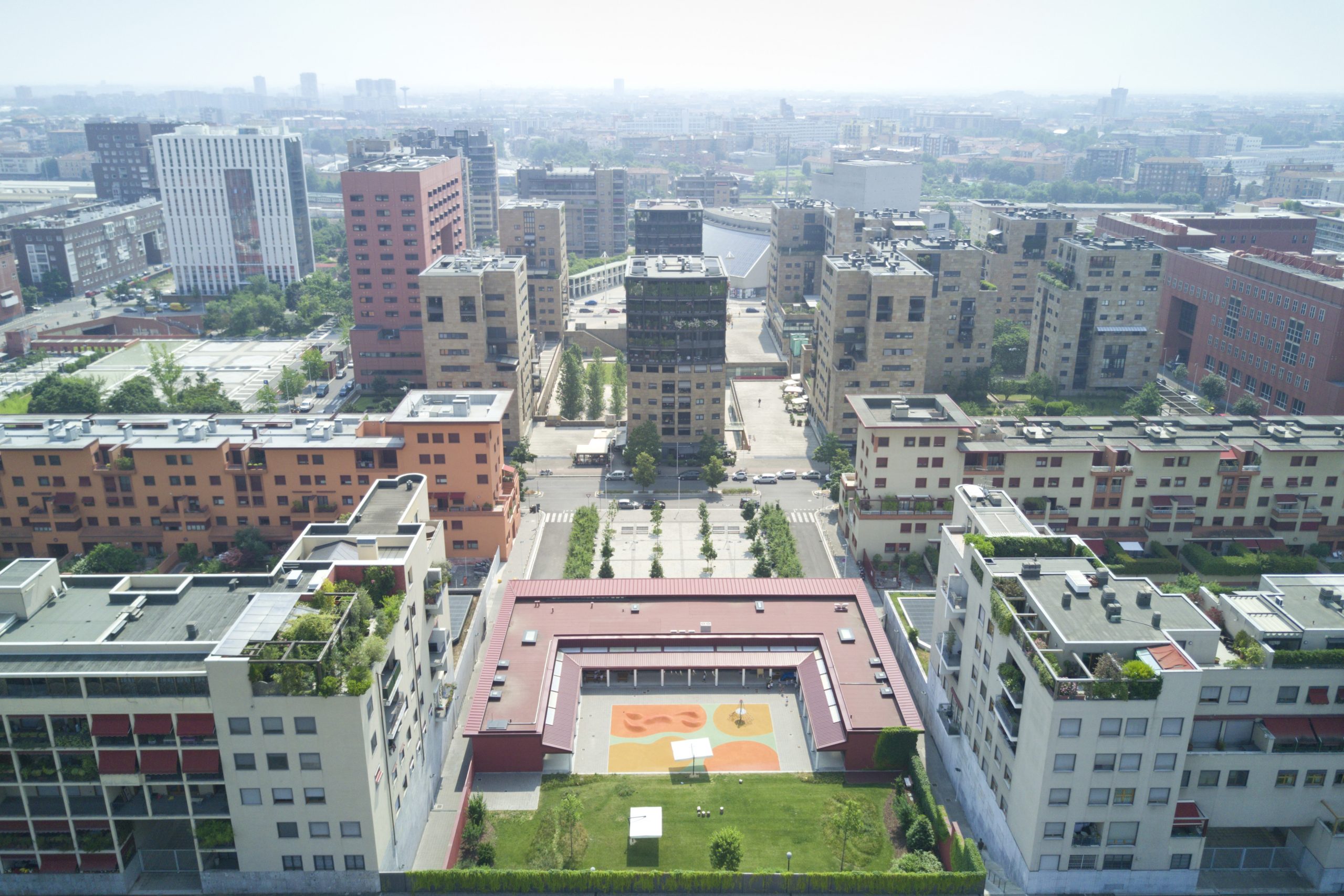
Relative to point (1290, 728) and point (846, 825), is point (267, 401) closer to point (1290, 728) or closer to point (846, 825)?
point (846, 825)

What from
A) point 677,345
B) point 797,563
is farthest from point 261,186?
point 797,563

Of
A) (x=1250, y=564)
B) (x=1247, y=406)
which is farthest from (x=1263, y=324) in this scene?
(x=1250, y=564)

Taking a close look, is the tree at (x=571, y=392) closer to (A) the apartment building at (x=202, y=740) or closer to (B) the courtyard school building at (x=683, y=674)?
(B) the courtyard school building at (x=683, y=674)

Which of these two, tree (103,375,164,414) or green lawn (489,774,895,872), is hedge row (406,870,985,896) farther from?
tree (103,375,164,414)

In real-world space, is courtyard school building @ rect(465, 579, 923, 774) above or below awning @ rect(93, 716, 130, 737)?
below

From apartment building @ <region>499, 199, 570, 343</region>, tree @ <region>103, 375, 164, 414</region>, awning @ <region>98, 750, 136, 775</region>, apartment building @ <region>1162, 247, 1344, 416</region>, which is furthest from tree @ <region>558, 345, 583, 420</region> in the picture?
apartment building @ <region>1162, 247, 1344, 416</region>

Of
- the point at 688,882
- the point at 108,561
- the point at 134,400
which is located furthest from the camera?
A: the point at 134,400
